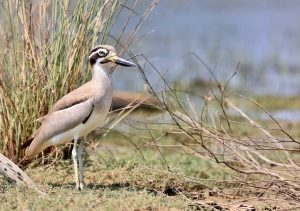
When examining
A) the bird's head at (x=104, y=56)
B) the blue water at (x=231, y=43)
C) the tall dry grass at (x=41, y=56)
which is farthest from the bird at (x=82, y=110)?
the blue water at (x=231, y=43)

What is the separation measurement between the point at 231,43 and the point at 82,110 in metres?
9.78

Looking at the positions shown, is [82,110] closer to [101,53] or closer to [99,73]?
[99,73]

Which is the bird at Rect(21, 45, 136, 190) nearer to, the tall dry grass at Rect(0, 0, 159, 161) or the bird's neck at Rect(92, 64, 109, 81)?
the bird's neck at Rect(92, 64, 109, 81)

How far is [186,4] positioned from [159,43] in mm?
2713

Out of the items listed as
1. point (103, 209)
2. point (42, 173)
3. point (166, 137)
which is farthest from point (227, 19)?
point (103, 209)

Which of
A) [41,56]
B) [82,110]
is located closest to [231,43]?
[41,56]

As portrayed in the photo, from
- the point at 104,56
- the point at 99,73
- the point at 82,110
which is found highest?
the point at 104,56

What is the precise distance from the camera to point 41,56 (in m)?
7.20

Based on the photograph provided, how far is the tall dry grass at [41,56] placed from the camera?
23.5ft

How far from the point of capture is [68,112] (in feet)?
21.7

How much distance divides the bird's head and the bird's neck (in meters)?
0.03

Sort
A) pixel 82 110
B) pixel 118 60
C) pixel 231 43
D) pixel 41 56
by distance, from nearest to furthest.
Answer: pixel 82 110 < pixel 118 60 < pixel 41 56 < pixel 231 43

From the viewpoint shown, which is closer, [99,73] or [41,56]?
[99,73]

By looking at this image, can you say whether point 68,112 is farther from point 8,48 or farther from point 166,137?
point 166,137
